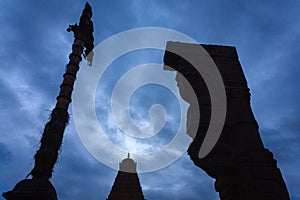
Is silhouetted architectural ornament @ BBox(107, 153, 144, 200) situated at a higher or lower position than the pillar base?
higher

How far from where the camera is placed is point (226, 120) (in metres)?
4.05

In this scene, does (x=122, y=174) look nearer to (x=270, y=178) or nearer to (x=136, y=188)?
(x=136, y=188)

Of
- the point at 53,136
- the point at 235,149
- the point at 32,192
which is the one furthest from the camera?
the point at 53,136

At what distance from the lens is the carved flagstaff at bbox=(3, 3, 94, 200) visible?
6467 mm

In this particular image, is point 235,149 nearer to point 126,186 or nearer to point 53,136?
point 53,136

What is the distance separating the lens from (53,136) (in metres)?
8.28

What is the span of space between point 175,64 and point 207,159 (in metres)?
2.30

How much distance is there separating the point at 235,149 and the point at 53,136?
270 inches

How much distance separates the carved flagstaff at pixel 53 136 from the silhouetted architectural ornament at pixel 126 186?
11667 mm

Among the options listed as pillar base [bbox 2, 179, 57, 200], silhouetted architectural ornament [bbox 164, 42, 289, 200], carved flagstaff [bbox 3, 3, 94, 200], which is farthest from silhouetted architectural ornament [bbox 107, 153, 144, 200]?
silhouetted architectural ornament [bbox 164, 42, 289, 200]

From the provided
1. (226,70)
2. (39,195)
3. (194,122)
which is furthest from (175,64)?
(39,195)

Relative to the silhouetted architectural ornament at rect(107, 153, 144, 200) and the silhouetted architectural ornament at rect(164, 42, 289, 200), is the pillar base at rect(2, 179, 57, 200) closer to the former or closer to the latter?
the silhouetted architectural ornament at rect(164, 42, 289, 200)

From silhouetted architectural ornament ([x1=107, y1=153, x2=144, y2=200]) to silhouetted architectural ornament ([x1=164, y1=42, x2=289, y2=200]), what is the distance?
16.0 meters

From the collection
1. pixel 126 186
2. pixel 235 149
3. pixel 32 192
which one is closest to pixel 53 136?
pixel 32 192
